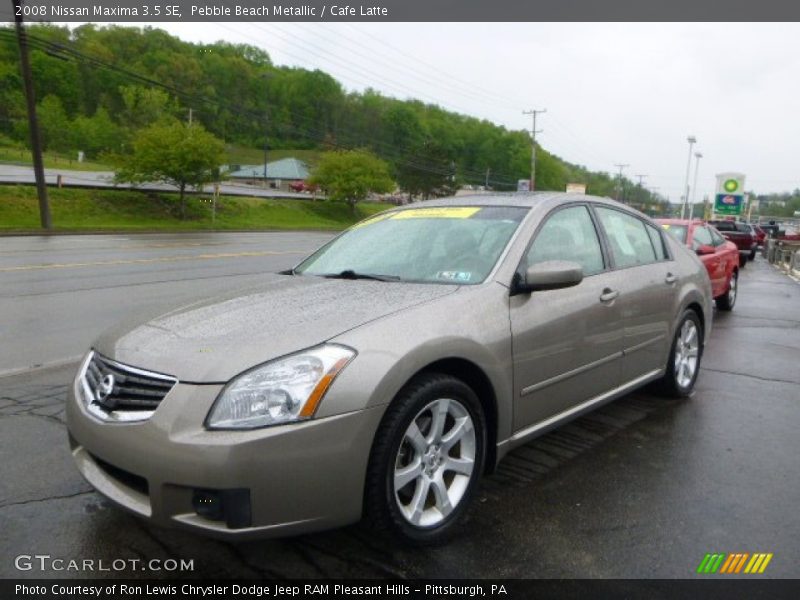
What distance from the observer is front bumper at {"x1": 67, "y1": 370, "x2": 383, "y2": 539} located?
2.30 metres

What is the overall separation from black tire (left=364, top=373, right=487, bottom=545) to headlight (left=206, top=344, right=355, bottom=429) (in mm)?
331

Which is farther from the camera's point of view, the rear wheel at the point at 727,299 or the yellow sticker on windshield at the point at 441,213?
the rear wheel at the point at 727,299

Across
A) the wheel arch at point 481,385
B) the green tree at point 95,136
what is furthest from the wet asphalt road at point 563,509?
the green tree at point 95,136

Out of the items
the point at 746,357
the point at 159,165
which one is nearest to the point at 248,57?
the point at 159,165

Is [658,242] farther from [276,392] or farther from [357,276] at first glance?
[276,392]

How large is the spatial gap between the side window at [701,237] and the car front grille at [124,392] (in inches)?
354

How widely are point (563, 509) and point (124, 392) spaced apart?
6.92ft

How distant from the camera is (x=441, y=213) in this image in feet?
13.4

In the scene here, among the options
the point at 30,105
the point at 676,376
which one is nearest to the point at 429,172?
the point at 30,105

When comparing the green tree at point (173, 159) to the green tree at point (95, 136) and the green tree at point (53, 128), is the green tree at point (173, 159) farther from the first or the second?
the green tree at point (95, 136)

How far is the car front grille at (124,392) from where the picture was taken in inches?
97.8

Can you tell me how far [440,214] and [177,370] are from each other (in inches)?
82.3

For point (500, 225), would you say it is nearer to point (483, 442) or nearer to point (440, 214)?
point (440, 214)

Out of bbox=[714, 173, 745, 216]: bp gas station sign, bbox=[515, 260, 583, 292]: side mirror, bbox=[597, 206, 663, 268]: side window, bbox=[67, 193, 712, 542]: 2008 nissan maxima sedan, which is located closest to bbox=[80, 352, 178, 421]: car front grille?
bbox=[67, 193, 712, 542]: 2008 nissan maxima sedan
